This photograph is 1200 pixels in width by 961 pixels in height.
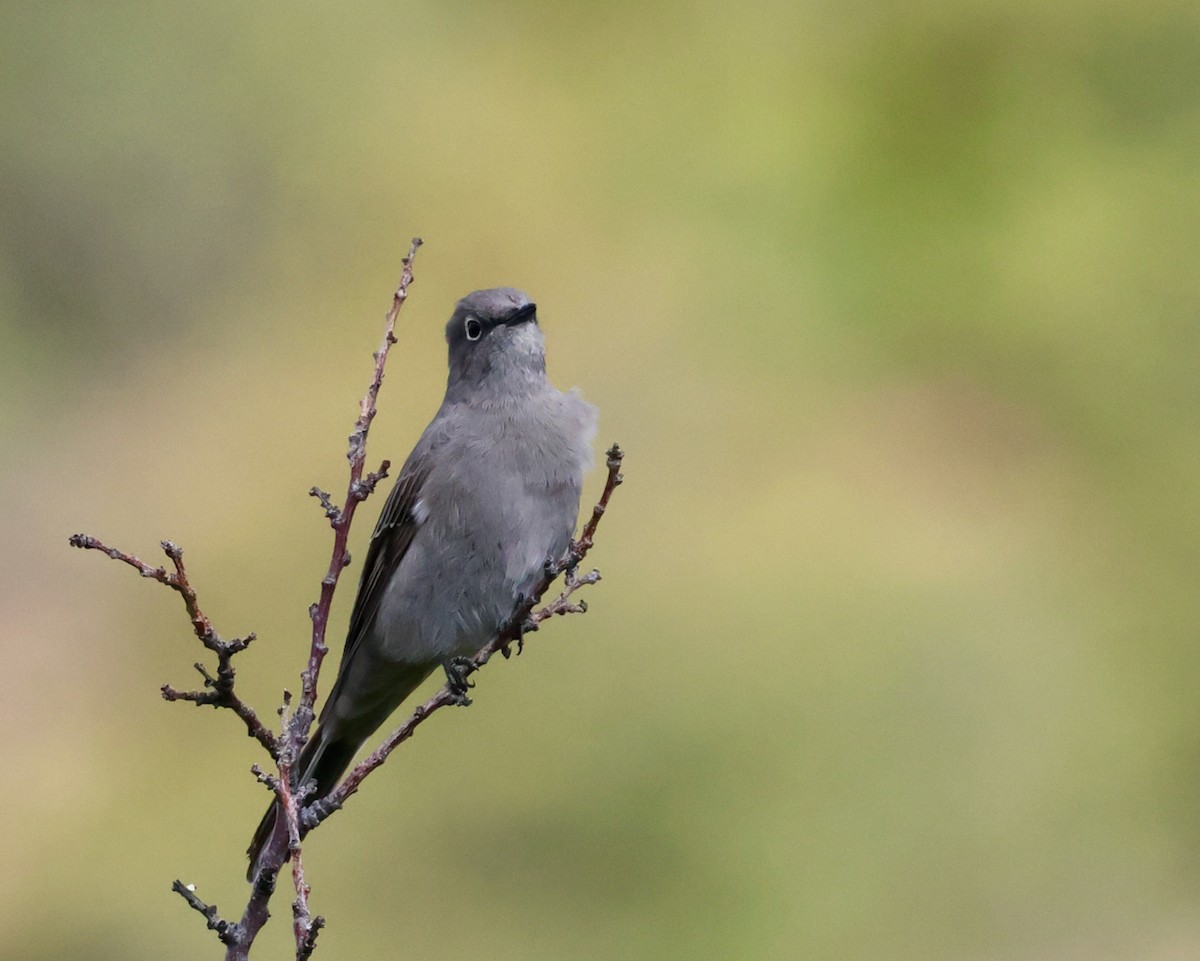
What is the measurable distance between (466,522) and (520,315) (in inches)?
37.7

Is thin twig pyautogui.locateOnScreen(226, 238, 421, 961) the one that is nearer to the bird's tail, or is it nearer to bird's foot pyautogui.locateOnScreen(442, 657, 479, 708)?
bird's foot pyautogui.locateOnScreen(442, 657, 479, 708)

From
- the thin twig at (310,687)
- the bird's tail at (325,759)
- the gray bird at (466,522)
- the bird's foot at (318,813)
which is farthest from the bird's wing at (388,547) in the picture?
the bird's foot at (318,813)

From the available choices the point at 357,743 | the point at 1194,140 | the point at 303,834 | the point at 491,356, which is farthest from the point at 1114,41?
the point at 303,834

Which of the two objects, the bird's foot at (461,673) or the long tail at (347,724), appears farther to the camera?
the long tail at (347,724)

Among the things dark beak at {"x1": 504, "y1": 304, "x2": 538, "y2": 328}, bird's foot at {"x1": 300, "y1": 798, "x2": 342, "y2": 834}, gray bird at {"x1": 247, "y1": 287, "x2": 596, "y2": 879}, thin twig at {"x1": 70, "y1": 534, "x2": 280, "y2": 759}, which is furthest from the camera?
dark beak at {"x1": 504, "y1": 304, "x2": 538, "y2": 328}

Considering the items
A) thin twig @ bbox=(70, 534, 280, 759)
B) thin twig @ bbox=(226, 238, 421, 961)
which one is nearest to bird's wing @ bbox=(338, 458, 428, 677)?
thin twig @ bbox=(226, 238, 421, 961)

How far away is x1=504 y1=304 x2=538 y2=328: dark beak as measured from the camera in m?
6.01

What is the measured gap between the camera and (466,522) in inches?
226

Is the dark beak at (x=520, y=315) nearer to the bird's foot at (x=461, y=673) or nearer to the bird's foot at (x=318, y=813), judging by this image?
the bird's foot at (x=461, y=673)

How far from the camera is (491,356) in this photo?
6.02 metres

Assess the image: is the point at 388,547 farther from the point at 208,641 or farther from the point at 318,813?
the point at 208,641

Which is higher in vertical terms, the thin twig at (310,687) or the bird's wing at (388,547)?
the bird's wing at (388,547)

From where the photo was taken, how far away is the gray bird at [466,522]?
569 cm

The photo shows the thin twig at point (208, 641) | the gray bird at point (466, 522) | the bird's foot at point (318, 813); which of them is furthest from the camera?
the gray bird at point (466, 522)
